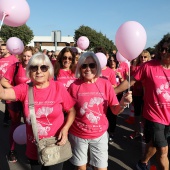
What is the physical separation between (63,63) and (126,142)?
6.97ft

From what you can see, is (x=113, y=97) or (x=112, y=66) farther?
(x=112, y=66)

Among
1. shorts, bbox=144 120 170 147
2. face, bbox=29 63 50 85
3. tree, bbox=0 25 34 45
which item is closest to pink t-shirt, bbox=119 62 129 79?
shorts, bbox=144 120 170 147

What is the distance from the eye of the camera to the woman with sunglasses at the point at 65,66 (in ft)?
12.9

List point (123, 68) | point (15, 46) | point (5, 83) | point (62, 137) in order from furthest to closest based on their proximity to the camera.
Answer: point (123, 68) → point (15, 46) → point (5, 83) → point (62, 137)

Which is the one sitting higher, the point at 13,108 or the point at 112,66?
the point at 112,66

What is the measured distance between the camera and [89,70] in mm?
2805

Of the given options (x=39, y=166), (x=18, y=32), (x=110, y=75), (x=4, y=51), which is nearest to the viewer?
(x=39, y=166)

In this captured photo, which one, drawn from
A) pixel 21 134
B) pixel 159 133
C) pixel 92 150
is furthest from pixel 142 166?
pixel 21 134

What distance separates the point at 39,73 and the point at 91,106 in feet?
2.26

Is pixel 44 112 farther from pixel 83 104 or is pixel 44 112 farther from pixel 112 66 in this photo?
pixel 112 66

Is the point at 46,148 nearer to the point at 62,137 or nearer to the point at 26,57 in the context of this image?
the point at 62,137

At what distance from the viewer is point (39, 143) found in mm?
2326

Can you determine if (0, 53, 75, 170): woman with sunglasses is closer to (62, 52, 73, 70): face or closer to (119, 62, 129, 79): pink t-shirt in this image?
(62, 52, 73, 70): face

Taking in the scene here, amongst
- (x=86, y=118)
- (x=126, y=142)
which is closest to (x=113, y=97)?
(x=86, y=118)
